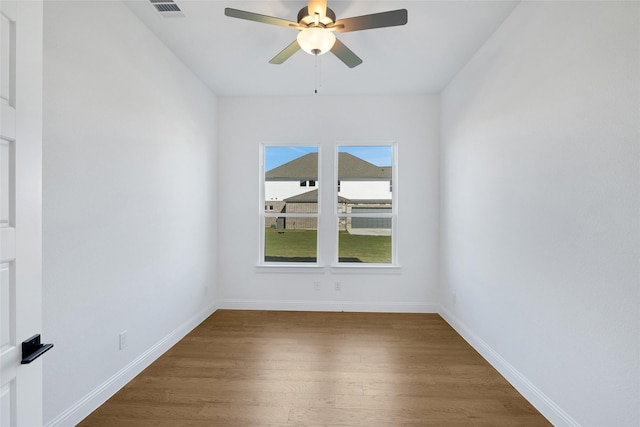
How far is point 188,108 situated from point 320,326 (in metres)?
2.85

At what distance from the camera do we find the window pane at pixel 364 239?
4.20m

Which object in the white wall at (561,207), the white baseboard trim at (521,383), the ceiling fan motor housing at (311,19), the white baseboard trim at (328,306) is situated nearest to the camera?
the white wall at (561,207)

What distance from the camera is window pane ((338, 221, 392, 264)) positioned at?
4195mm

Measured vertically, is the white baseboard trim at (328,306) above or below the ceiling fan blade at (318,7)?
below

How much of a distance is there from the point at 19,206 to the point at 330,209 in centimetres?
336

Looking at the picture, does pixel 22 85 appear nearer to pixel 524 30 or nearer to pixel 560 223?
pixel 560 223

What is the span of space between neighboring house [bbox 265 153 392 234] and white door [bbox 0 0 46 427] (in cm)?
323

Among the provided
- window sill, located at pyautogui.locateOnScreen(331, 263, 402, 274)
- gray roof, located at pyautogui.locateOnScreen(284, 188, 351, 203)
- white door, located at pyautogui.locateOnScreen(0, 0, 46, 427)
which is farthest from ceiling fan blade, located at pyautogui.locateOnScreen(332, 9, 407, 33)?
window sill, located at pyautogui.locateOnScreen(331, 263, 402, 274)

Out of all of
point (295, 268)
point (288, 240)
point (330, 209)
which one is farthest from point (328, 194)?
point (295, 268)

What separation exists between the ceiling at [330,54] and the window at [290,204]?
32.9 inches

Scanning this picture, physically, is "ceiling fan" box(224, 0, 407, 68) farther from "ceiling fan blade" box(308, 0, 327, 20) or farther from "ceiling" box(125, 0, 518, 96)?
"ceiling" box(125, 0, 518, 96)

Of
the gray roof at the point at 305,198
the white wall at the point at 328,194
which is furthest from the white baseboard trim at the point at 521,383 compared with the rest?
the gray roof at the point at 305,198

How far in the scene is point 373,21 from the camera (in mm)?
1962

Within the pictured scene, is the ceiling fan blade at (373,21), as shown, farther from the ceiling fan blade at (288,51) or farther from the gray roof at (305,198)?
the gray roof at (305,198)
